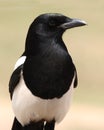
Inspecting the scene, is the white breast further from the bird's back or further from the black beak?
the black beak

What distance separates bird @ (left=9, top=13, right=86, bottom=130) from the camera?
1.74 m

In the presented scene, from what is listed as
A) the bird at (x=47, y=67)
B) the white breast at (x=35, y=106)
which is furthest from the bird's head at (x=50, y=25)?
the white breast at (x=35, y=106)

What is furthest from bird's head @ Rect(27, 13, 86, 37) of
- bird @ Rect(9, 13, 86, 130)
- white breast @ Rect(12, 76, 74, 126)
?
white breast @ Rect(12, 76, 74, 126)

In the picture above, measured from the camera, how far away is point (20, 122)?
189cm

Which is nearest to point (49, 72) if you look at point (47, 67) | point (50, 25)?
point (47, 67)

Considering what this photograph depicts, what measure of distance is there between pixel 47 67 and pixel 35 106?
0.12 metres

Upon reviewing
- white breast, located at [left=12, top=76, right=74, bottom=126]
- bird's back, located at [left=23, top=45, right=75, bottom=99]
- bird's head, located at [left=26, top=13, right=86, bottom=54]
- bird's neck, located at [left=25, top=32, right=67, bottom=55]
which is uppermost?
bird's head, located at [left=26, top=13, right=86, bottom=54]

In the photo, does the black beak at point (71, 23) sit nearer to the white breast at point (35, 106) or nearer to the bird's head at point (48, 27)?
the bird's head at point (48, 27)

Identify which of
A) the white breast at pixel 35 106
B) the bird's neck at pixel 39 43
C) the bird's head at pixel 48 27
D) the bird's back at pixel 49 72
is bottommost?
the white breast at pixel 35 106

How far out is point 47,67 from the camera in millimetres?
1731

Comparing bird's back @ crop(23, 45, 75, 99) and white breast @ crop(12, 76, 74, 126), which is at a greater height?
bird's back @ crop(23, 45, 75, 99)

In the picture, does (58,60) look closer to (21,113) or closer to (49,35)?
(49,35)

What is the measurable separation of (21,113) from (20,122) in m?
0.06

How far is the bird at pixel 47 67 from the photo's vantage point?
1736 mm
